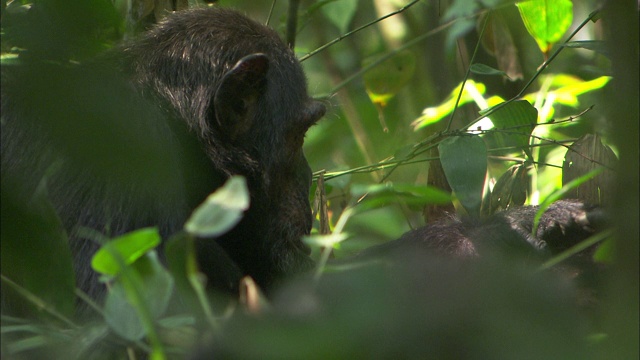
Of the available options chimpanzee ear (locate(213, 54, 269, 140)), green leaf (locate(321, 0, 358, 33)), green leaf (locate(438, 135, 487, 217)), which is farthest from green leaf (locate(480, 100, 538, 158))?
green leaf (locate(321, 0, 358, 33))

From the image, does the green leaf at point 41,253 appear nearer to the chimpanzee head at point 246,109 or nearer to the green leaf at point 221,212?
the green leaf at point 221,212

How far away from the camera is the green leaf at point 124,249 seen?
1.36 metres

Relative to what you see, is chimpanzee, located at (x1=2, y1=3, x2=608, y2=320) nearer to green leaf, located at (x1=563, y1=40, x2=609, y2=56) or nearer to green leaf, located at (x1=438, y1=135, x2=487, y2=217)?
green leaf, located at (x1=438, y1=135, x2=487, y2=217)

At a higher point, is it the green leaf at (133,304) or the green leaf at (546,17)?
the green leaf at (133,304)

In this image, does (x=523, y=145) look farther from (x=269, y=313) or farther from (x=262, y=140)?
(x=269, y=313)

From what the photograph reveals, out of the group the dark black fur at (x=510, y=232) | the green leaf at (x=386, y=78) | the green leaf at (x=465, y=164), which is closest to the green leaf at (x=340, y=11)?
the green leaf at (x=386, y=78)

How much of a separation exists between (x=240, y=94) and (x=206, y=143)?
0.25m

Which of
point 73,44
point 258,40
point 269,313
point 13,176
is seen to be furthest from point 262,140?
point 269,313

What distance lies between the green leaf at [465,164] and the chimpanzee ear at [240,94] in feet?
2.62

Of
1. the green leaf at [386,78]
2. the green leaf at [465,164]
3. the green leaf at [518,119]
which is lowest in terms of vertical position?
the green leaf at [518,119]

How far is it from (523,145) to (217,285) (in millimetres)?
1350

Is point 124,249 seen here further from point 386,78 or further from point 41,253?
point 386,78

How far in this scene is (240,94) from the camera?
336cm

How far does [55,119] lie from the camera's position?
4.67ft
